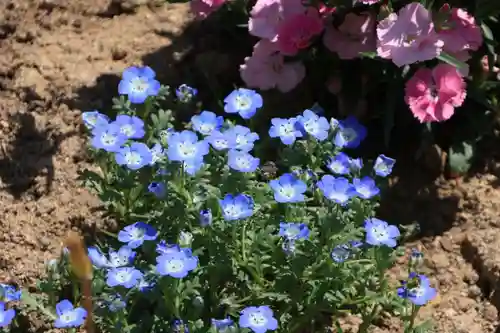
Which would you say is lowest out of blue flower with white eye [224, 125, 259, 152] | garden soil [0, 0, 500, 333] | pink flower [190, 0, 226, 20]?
garden soil [0, 0, 500, 333]

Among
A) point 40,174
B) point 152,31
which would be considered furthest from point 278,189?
point 152,31

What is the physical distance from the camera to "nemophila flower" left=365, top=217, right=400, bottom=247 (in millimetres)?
2021

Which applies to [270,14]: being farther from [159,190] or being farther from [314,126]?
[159,190]

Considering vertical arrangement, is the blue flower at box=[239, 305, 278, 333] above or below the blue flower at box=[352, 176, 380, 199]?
below

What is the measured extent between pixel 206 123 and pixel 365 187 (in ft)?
1.56

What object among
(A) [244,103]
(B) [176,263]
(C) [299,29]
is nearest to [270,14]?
(C) [299,29]

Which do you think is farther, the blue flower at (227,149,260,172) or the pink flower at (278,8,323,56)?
the pink flower at (278,8,323,56)

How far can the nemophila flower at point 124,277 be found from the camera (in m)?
1.95

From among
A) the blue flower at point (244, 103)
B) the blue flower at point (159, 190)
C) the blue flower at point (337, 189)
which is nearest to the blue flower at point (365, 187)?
the blue flower at point (337, 189)

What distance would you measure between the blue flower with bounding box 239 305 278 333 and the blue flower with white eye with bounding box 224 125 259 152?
418 mm

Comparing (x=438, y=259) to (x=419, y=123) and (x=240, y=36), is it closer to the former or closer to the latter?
(x=419, y=123)

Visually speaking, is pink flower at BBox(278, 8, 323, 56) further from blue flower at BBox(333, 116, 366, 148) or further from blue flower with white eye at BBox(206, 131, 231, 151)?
blue flower with white eye at BBox(206, 131, 231, 151)

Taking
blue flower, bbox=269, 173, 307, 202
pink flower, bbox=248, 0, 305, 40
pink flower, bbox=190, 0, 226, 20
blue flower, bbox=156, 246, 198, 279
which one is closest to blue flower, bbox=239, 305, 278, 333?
blue flower, bbox=156, 246, 198, 279

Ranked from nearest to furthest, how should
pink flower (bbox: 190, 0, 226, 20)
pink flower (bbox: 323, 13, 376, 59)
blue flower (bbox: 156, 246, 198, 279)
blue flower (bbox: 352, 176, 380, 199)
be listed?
blue flower (bbox: 156, 246, 198, 279) → blue flower (bbox: 352, 176, 380, 199) → pink flower (bbox: 323, 13, 376, 59) → pink flower (bbox: 190, 0, 226, 20)
